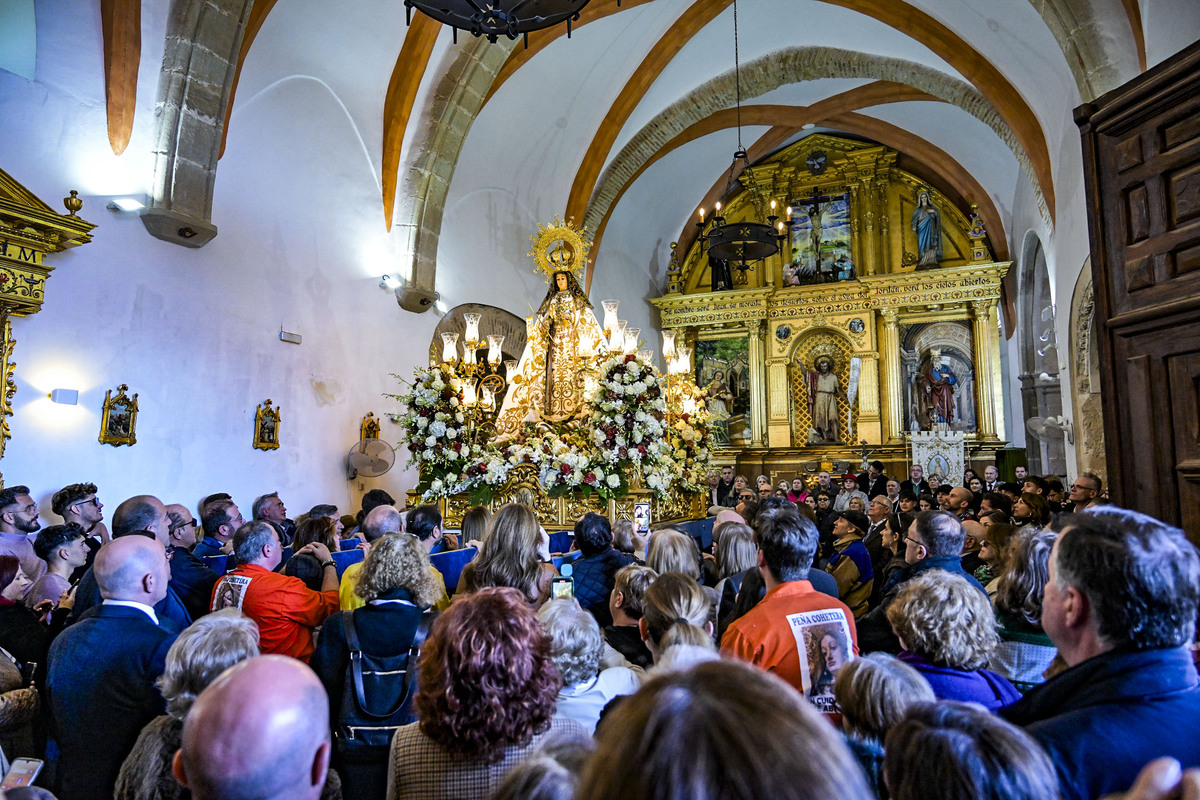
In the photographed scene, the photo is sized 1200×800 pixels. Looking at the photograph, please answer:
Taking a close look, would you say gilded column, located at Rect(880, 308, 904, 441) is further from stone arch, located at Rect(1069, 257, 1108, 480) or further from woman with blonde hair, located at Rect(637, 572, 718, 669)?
woman with blonde hair, located at Rect(637, 572, 718, 669)

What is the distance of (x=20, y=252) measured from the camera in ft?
18.3

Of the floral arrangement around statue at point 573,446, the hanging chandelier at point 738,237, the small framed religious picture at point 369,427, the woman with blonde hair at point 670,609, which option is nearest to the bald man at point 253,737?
the woman with blonde hair at point 670,609

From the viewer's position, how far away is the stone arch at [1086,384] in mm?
7395

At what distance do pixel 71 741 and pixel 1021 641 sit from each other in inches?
112

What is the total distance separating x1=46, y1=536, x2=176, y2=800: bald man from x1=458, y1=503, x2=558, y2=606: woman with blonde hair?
1178 millimetres

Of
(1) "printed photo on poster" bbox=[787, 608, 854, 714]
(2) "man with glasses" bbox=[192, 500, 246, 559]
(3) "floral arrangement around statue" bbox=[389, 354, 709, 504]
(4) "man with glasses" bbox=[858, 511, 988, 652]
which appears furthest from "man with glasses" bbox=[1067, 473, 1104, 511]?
(2) "man with glasses" bbox=[192, 500, 246, 559]

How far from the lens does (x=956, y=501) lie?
5.90 metres

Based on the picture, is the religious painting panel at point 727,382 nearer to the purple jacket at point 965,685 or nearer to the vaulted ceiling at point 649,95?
the vaulted ceiling at point 649,95

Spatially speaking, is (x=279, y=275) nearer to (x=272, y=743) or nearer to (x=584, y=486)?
(x=584, y=486)

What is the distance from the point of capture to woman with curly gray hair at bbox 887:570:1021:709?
1.96 meters

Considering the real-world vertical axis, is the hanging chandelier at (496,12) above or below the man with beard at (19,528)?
above

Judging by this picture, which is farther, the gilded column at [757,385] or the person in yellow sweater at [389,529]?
the gilded column at [757,385]

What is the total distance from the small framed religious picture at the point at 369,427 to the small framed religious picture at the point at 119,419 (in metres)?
2.82

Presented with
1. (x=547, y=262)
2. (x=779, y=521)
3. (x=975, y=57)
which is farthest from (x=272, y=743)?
(x=975, y=57)
